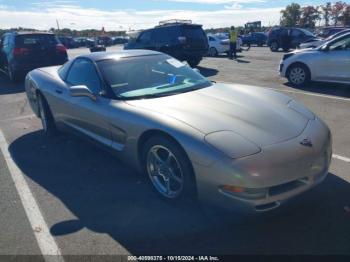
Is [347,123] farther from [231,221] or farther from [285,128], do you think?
[231,221]

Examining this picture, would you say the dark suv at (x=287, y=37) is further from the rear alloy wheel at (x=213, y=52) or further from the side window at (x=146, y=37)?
the side window at (x=146, y=37)

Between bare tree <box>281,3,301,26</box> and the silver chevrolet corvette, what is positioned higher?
bare tree <box>281,3,301,26</box>

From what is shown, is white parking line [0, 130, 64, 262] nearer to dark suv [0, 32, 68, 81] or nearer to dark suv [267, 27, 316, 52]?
dark suv [0, 32, 68, 81]

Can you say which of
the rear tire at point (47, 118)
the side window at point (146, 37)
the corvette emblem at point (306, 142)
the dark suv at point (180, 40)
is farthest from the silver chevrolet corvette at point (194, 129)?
the side window at point (146, 37)

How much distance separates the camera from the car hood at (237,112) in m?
3.03

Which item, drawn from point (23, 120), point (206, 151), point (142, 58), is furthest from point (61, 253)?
point (23, 120)

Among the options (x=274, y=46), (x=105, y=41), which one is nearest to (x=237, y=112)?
(x=274, y=46)

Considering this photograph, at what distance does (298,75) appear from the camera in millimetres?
9133

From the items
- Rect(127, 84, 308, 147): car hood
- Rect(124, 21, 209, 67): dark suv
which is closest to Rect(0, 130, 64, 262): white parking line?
Rect(127, 84, 308, 147): car hood

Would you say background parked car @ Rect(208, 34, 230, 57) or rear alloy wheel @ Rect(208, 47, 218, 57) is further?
rear alloy wheel @ Rect(208, 47, 218, 57)

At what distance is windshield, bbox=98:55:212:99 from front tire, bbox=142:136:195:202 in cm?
73

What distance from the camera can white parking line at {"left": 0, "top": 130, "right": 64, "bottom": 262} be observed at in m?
2.83

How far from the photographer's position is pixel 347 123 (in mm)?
5738

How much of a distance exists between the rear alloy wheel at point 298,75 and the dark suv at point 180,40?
4899mm
